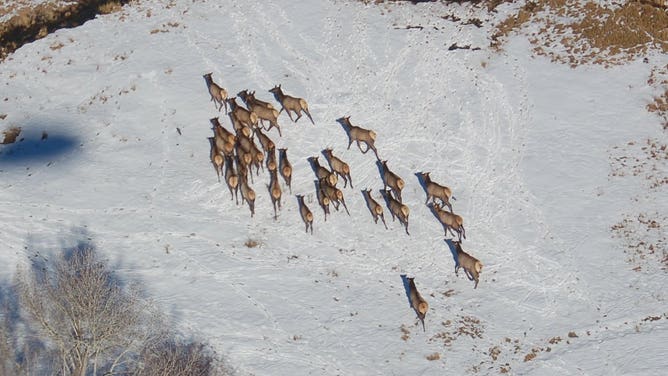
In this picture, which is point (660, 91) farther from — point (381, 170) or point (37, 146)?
point (37, 146)

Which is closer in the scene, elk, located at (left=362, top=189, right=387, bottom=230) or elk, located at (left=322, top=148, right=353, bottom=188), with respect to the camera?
elk, located at (left=362, top=189, right=387, bottom=230)

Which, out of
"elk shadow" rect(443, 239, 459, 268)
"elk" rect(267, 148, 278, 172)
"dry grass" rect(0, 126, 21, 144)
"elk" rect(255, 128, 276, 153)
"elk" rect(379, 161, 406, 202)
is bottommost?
"elk shadow" rect(443, 239, 459, 268)

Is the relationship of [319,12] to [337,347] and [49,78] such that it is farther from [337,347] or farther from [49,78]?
[337,347]

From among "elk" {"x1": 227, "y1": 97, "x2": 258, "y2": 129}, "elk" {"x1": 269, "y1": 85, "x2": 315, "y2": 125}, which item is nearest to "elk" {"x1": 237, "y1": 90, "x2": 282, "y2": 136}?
"elk" {"x1": 227, "y1": 97, "x2": 258, "y2": 129}

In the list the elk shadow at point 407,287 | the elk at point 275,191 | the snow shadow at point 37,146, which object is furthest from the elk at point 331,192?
the snow shadow at point 37,146

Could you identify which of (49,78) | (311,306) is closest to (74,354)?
(311,306)

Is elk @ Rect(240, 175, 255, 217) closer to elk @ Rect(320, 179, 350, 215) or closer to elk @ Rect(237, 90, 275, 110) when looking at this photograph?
elk @ Rect(320, 179, 350, 215)

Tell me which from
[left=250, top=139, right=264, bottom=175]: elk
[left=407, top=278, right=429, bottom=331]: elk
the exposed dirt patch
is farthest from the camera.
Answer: the exposed dirt patch
